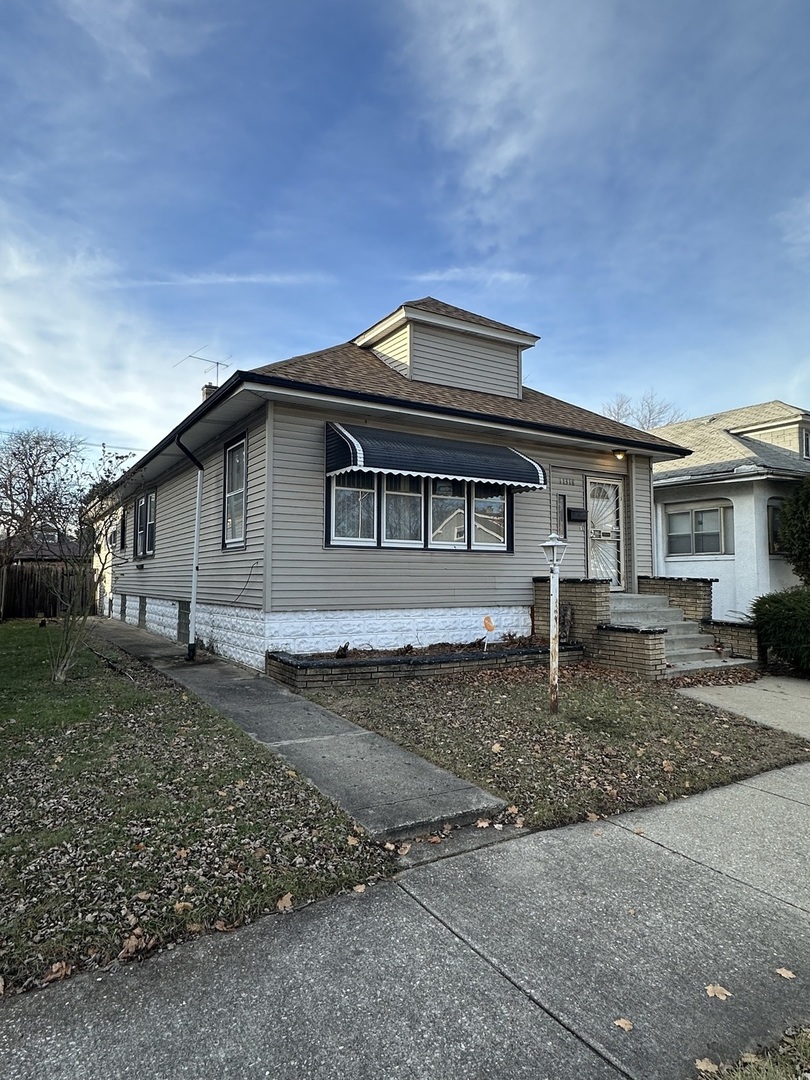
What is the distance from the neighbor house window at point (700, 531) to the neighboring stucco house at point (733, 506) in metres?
0.02

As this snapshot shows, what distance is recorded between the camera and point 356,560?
355 inches

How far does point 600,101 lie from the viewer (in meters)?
11.2

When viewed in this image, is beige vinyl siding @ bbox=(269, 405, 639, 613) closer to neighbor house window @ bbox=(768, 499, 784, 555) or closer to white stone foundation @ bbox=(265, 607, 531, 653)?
white stone foundation @ bbox=(265, 607, 531, 653)

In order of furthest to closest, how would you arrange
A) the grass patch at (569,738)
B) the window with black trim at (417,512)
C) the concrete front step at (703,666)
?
the window with black trim at (417,512) < the concrete front step at (703,666) < the grass patch at (569,738)

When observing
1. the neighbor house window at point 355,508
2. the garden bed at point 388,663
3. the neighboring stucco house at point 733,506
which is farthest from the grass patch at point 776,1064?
the neighboring stucco house at point 733,506

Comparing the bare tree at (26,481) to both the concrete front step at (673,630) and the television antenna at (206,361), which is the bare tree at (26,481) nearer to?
the television antenna at (206,361)

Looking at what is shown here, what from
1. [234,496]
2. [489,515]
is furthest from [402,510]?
[234,496]

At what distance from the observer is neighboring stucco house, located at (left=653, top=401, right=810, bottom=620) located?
1494 centimetres

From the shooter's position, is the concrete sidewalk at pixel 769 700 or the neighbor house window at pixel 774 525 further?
the neighbor house window at pixel 774 525

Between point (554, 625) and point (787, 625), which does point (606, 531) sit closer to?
point (787, 625)

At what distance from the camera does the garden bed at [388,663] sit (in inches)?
293

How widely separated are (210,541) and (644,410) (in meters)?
32.8

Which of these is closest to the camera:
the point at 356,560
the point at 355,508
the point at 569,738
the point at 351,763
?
the point at 351,763

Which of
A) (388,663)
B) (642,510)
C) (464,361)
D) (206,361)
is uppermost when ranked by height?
(206,361)
